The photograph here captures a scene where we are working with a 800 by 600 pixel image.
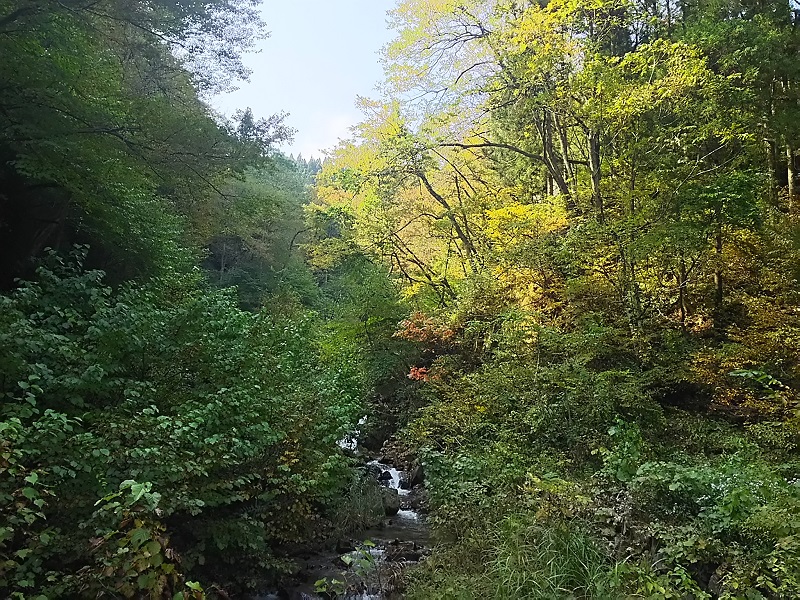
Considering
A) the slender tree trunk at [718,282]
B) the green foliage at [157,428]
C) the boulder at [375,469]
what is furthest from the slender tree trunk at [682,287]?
the boulder at [375,469]

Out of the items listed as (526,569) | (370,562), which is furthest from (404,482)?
(526,569)

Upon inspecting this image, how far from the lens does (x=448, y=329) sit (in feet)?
40.7

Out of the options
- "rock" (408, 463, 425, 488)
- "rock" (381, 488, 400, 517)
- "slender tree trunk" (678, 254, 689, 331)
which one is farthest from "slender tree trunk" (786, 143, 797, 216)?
"rock" (381, 488, 400, 517)

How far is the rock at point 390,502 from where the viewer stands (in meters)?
9.08

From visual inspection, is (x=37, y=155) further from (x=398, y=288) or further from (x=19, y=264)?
(x=398, y=288)

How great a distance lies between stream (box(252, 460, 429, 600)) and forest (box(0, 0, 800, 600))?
0.34ft

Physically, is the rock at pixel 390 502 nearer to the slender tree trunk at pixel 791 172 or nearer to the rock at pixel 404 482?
the rock at pixel 404 482

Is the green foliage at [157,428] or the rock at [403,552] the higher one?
the green foliage at [157,428]

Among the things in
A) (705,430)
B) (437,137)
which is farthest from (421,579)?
(437,137)

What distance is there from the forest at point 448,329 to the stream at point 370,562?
0.10 meters

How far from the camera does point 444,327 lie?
1246cm

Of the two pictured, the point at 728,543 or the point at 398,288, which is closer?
the point at 728,543

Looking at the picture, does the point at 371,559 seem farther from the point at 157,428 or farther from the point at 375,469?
the point at 375,469

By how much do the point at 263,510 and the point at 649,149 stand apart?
9689mm
